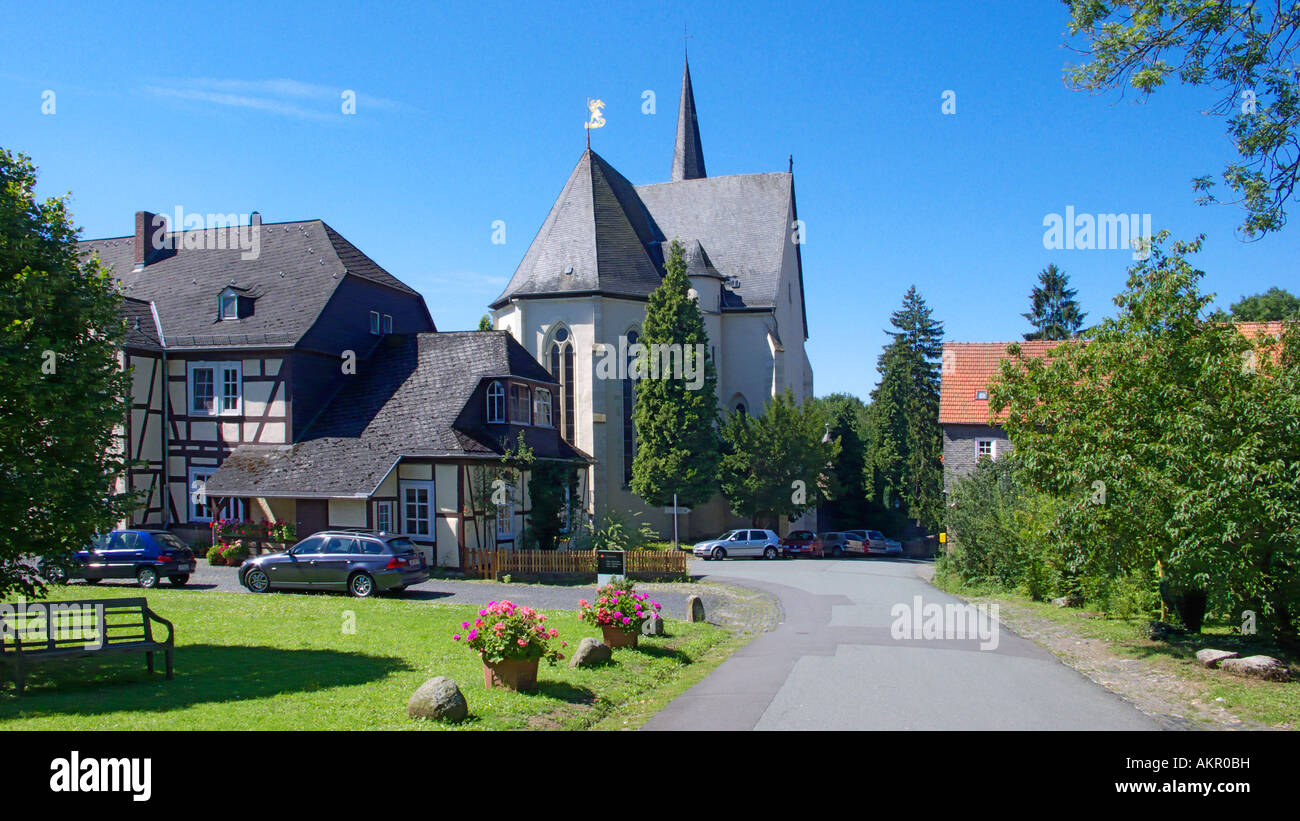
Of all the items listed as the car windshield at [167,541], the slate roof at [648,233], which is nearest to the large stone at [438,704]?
the car windshield at [167,541]

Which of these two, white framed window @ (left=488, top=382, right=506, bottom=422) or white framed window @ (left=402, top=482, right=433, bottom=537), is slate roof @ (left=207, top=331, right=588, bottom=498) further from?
white framed window @ (left=402, top=482, right=433, bottom=537)

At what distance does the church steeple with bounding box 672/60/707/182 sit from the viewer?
2096 inches

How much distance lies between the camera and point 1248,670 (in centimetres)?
1223

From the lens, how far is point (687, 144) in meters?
53.8

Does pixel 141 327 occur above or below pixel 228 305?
below

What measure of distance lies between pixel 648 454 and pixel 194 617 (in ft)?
82.8

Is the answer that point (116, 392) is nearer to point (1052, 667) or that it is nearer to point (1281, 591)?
point (1052, 667)

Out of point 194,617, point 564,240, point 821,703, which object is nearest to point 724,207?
point 564,240

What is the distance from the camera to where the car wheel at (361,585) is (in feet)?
65.8

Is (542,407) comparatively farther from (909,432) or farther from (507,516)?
(909,432)

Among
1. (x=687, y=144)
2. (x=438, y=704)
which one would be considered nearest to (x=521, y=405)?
(x=438, y=704)

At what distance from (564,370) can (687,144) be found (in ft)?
64.0

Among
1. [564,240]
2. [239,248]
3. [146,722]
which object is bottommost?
[146,722]

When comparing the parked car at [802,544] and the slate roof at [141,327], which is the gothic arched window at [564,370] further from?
the slate roof at [141,327]
